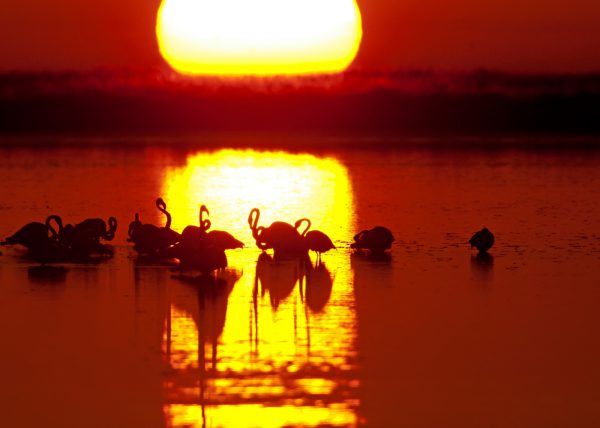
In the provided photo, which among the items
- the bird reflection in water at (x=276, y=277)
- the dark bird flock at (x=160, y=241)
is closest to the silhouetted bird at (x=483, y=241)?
the dark bird flock at (x=160, y=241)

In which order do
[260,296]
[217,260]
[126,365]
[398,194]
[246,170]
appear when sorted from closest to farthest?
[126,365], [260,296], [217,260], [398,194], [246,170]

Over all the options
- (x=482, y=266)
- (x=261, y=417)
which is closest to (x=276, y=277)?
(x=482, y=266)

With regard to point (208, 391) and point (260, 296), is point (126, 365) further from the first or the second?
point (260, 296)

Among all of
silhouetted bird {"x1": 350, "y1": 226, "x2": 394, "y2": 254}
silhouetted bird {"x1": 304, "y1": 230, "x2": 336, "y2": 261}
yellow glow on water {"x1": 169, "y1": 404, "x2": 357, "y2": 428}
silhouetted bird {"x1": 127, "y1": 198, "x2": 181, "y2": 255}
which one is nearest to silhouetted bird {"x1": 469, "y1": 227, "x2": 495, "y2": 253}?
silhouetted bird {"x1": 350, "y1": 226, "x2": 394, "y2": 254}

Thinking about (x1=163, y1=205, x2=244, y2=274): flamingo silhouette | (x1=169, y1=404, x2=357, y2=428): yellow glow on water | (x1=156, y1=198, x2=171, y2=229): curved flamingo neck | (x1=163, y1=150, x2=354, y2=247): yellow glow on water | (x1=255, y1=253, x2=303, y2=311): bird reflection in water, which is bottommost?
(x1=169, y1=404, x2=357, y2=428): yellow glow on water

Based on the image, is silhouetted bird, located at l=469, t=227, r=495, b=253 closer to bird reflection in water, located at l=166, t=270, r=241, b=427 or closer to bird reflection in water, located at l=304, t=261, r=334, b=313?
bird reflection in water, located at l=304, t=261, r=334, b=313

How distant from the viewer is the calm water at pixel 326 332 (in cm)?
879

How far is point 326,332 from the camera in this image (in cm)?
1140

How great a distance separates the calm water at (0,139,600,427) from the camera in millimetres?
8789

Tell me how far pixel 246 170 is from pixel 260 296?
2626 centimetres

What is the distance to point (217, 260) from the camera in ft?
47.9

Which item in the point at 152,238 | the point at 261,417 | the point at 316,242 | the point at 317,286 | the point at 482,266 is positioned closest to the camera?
the point at 261,417

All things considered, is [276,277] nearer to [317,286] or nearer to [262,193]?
[317,286]

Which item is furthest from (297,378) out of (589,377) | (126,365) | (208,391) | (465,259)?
(465,259)
